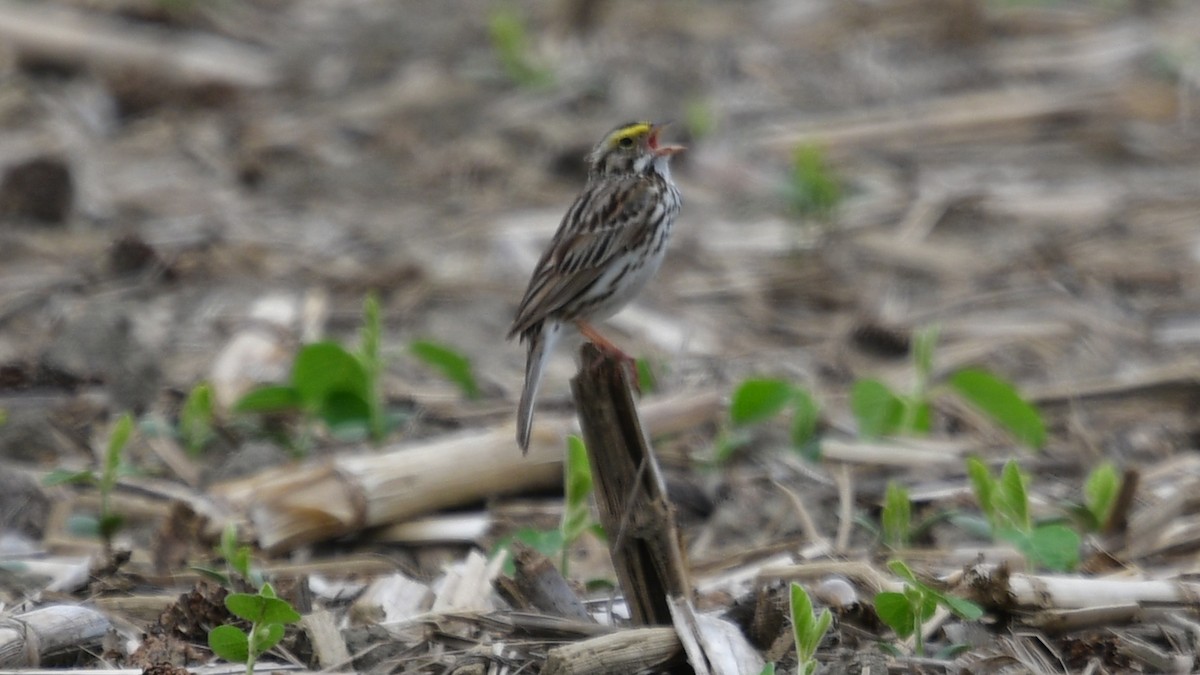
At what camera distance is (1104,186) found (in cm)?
989

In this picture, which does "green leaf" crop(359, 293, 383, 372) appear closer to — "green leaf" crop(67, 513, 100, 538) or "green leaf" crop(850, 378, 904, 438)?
"green leaf" crop(67, 513, 100, 538)

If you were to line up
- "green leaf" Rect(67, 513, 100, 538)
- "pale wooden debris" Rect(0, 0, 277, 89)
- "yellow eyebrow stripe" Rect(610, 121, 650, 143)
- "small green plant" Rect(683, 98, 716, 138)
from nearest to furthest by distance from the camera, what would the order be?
"green leaf" Rect(67, 513, 100, 538) → "yellow eyebrow stripe" Rect(610, 121, 650, 143) → "small green plant" Rect(683, 98, 716, 138) → "pale wooden debris" Rect(0, 0, 277, 89)

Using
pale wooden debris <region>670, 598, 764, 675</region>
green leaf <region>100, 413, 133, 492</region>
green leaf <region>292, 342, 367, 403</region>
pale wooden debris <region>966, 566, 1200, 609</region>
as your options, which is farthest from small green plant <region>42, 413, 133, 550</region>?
pale wooden debris <region>966, 566, 1200, 609</region>

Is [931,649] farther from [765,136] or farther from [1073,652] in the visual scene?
[765,136]

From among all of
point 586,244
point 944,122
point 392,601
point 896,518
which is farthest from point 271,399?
point 944,122

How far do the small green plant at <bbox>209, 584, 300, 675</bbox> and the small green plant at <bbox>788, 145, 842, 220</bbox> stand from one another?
16.8 ft

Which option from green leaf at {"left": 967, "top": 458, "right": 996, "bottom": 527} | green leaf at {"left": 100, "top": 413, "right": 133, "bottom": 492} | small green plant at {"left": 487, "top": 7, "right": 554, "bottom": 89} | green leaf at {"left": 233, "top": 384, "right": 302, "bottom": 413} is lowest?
green leaf at {"left": 967, "top": 458, "right": 996, "bottom": 527}

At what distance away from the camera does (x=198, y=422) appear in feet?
21.2

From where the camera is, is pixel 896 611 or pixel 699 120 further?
pixel 699 120

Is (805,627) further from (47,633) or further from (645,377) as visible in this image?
(645,377)

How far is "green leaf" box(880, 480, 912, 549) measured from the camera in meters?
5.48

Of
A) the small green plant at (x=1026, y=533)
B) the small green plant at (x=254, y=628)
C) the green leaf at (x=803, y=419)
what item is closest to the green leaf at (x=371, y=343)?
the green leaf at (x=803, y=419)

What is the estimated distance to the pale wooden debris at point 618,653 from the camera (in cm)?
427

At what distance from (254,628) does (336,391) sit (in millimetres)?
2408
